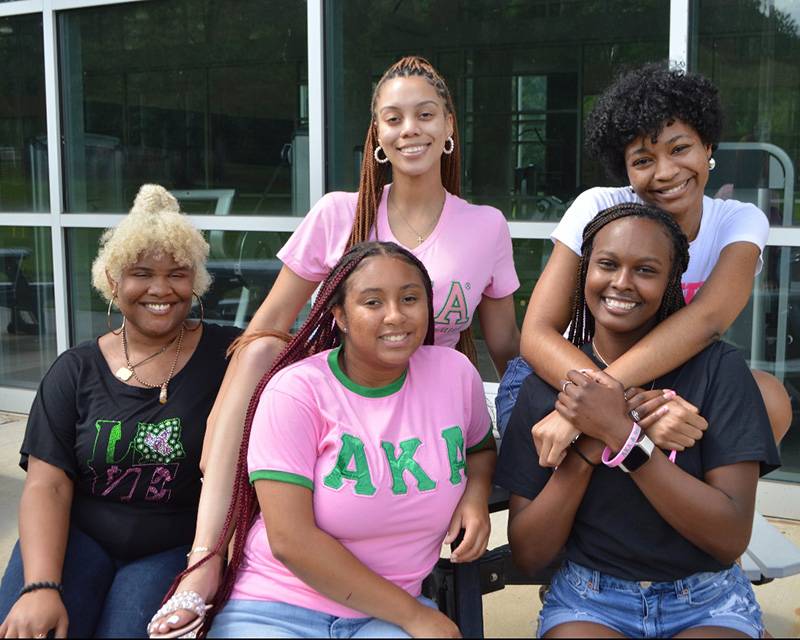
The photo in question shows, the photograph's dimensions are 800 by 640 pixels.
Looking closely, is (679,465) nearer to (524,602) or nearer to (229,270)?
(524,602)

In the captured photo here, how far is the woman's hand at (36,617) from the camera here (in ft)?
7.16

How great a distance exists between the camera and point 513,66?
476 centimetres

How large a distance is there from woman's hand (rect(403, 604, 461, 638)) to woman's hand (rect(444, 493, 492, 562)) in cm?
15

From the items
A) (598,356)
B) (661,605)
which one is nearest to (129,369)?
(598,356)

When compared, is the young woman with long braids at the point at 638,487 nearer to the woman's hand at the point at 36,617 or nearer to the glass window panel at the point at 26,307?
the woman's hand at the point at 36,617

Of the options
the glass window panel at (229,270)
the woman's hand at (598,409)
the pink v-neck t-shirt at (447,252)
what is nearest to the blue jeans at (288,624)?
the woman's hand at (598,409)

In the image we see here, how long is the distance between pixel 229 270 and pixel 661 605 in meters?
4.08

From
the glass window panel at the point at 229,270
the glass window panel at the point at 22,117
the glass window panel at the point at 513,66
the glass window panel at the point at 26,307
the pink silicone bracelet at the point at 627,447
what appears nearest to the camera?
the pink silicone bracelet at the point at 627,447

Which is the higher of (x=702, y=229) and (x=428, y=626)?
A: (x=702, y=229)

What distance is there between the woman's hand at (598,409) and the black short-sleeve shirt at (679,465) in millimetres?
141

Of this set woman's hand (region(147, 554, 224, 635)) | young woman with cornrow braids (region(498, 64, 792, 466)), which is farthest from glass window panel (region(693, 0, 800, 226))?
woman's hand (region(147, 554, 224, 635))

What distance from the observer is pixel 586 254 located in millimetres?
2307

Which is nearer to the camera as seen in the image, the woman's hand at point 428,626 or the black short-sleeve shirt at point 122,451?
the woman's hand at point 428,626

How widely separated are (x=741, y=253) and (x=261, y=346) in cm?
133
